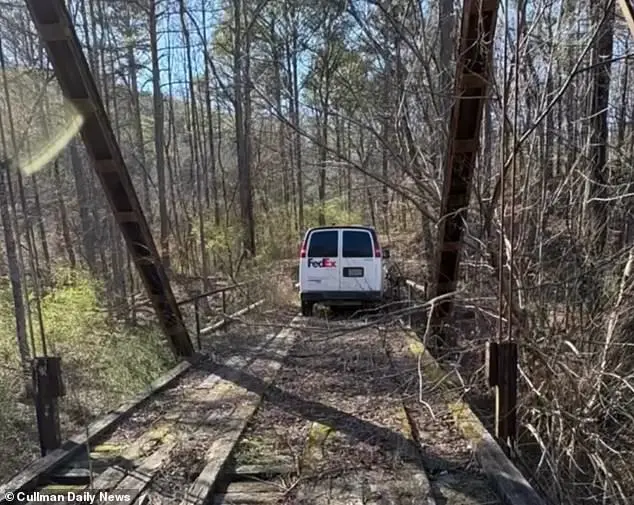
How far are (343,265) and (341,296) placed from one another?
24.0 inches

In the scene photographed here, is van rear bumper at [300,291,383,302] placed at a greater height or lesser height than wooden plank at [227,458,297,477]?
greater

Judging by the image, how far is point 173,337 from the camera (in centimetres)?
662

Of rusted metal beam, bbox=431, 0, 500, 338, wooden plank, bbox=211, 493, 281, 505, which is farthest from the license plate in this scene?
wooden plank, bbox=211, 493, 281, 505

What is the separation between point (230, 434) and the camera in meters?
4.11

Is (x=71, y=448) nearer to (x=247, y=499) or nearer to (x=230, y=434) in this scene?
(x=230, y=434)

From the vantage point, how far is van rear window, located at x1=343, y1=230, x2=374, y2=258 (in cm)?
1027

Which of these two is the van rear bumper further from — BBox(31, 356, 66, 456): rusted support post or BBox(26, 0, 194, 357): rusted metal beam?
BBox(31, 356, 66, 456): rusted support post

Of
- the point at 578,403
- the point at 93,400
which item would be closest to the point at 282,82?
the point at 93,400

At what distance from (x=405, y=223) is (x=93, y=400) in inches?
605

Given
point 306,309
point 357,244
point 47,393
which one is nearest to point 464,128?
point 47,393

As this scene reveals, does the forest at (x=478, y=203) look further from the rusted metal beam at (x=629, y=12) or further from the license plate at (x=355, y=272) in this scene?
the license plate at (x=355, y=272)

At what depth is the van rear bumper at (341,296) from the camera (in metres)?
10.2

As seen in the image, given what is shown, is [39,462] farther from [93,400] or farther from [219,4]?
[219,4]

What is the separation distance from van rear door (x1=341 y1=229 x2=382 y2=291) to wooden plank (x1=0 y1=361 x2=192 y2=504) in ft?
17.3
